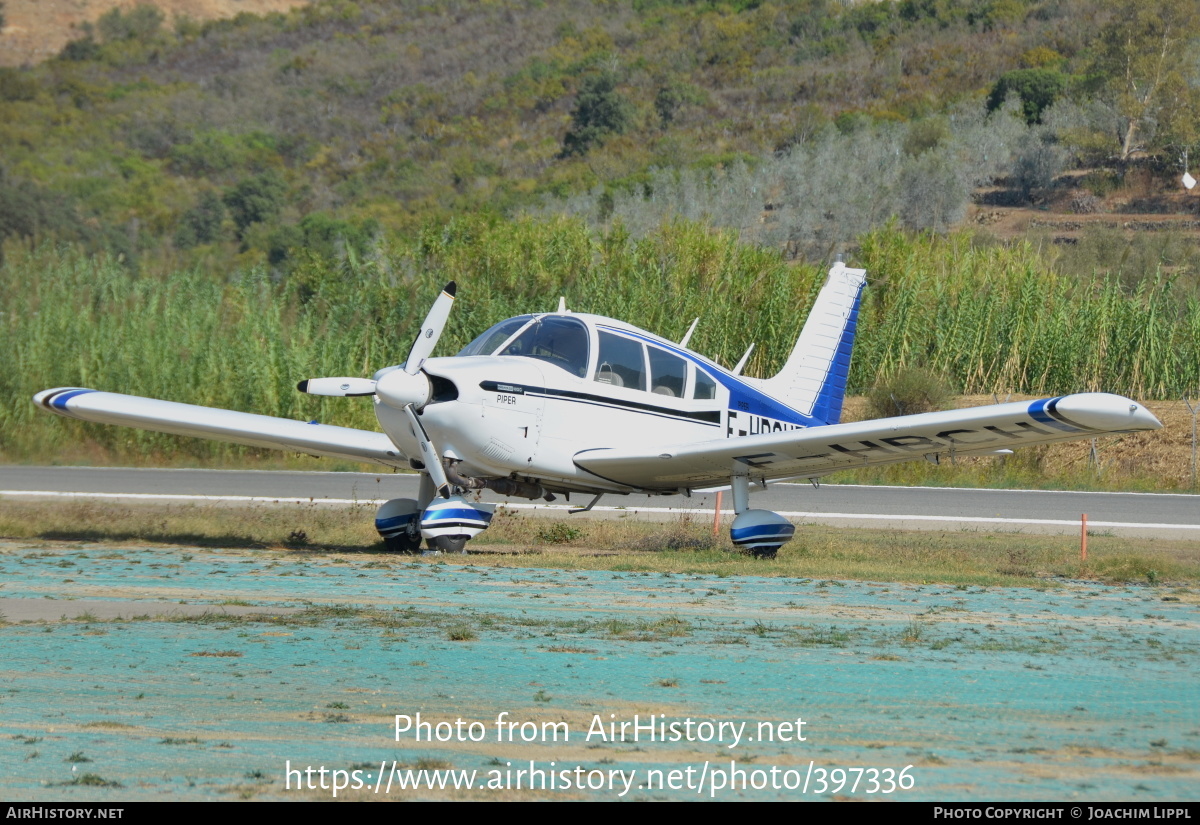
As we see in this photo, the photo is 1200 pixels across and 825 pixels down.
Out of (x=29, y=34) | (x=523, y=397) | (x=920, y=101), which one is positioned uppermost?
(x=29, y=34)

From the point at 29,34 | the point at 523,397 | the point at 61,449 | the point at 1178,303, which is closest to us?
the point at 523,397

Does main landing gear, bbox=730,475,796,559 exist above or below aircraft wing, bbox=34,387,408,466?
below

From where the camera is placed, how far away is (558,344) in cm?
1302

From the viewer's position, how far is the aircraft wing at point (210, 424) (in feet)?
47.0

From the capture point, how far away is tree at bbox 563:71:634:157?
2655 inches

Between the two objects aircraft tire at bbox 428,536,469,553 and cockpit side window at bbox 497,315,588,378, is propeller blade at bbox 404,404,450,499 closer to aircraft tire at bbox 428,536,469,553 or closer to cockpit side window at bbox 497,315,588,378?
aircraft tire at bbox 428,536,469,553

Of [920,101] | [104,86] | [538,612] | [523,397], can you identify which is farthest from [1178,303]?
[104,86]

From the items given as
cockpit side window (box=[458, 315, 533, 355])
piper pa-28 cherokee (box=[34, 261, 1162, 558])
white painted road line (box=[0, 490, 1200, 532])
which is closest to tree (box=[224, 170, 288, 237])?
white painted road line (box=[0, 490, 1200, 532])

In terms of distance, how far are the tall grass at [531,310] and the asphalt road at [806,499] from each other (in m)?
2.75

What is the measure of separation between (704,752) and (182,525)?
466 inches

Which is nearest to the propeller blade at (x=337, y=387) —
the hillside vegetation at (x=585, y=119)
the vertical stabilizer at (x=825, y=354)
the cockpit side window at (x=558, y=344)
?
the cockpit side window at (x=558, y=344)

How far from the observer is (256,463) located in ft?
85.6

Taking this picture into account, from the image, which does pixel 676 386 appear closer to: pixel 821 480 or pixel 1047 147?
pixel 821 480

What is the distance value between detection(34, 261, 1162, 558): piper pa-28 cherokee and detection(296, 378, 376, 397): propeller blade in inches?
0.8
